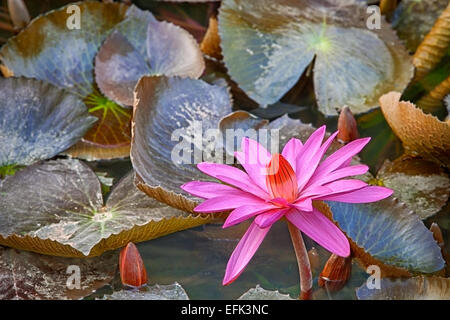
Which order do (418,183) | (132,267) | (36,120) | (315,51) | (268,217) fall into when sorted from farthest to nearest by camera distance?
(315,51), (36,120), (418,183), (132,267), (268,217)

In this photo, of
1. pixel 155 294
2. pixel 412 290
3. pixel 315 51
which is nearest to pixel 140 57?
pixel 315 51

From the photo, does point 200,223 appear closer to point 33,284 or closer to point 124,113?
point 33,284

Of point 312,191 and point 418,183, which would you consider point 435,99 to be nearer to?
point 418,183

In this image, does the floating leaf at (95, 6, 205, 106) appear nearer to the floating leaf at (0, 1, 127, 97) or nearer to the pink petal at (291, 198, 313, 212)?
the floating leaf at (0, 1, 127, 97)

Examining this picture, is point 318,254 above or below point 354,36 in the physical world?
below
